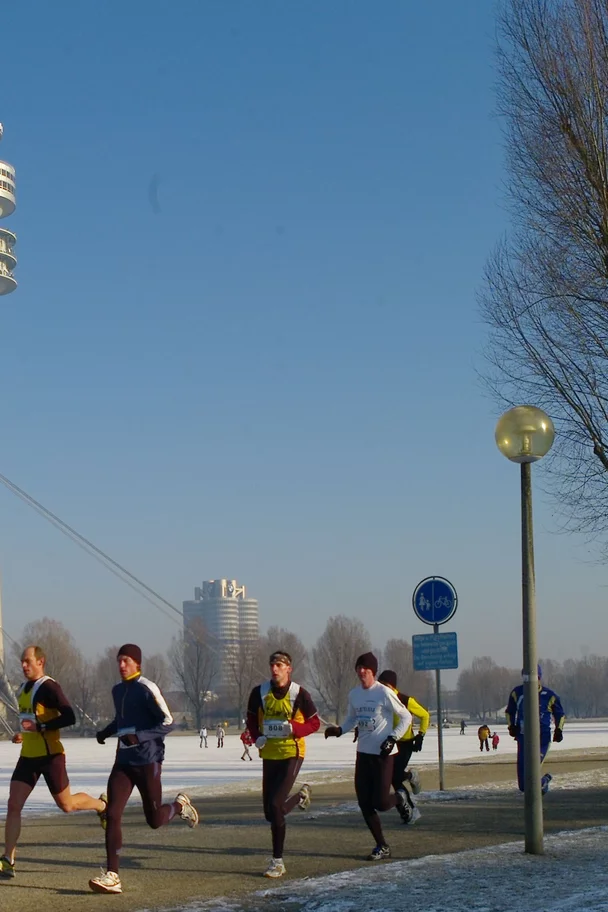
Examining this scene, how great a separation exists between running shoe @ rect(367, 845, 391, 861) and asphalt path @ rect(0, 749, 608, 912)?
3.2 inches

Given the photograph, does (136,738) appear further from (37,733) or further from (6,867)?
(6,867)

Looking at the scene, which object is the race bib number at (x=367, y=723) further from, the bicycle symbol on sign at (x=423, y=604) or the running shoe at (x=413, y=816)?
the bicycle symbol on sign at (x=423, y=604)

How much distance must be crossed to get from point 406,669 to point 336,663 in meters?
30.7

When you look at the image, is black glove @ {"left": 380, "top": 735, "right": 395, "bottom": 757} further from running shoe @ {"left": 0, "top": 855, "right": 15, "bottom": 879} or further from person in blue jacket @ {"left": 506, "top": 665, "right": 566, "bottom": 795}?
person in blue jacket @ {"left": 506, "top": 665, "right": 566, "bottom": 795}

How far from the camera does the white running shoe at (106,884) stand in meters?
8.16

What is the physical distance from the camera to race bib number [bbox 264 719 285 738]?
935 centimetres

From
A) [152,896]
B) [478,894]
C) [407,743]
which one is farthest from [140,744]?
[407,743]

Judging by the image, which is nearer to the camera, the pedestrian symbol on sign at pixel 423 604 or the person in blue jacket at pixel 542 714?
the person in blue jacket at pixel 542 714

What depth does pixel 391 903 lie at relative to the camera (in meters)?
7.44

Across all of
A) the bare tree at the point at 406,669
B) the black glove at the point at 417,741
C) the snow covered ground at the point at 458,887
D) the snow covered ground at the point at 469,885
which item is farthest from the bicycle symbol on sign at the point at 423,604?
the bare tree at the point at 406,669

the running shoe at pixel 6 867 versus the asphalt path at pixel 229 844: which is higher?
the running shoe at pixel 6 867

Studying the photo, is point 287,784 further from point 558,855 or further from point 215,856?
point 558,855

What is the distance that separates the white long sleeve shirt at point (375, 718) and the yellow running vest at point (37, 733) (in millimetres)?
2352

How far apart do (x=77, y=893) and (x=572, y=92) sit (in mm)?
12555
